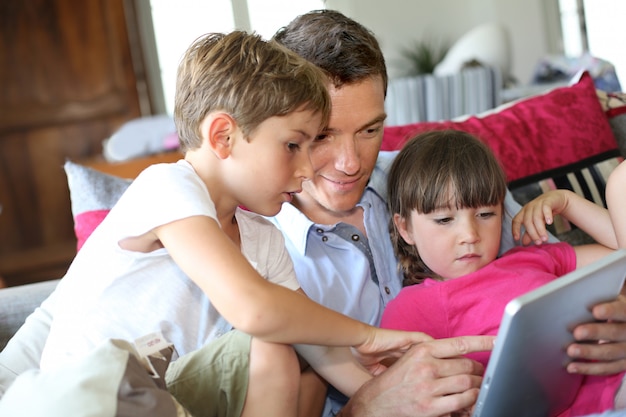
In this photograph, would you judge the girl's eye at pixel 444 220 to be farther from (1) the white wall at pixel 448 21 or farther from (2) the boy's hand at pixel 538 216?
(1) the white wall at pixel 448 21

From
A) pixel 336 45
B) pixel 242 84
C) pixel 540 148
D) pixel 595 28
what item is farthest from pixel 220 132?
pixel 595 28

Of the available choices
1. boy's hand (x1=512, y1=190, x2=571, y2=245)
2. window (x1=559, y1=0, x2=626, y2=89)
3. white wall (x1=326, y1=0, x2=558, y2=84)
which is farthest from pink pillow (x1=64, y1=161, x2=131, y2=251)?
white wall (x1=326, y1=0, x2=558, y2=84)

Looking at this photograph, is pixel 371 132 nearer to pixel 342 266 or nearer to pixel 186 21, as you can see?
pixel 342 266

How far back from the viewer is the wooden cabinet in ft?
16.8

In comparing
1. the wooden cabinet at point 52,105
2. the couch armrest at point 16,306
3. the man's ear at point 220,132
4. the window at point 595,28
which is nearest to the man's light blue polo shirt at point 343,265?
the man's ear at point 220,132

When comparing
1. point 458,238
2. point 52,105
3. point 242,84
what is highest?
point 242,84

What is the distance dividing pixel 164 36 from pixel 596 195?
415 centimetres

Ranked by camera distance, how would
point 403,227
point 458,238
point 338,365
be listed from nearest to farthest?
point 338,365 → point 458,238 → point 403,227

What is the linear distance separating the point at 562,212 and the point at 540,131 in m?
0.40

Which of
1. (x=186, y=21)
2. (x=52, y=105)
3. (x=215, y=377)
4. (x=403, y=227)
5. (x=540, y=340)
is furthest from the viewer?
(x=186, y=21)

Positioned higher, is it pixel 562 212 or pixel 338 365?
pixel 562 212

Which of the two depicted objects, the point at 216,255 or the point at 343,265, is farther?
the point at 343,265

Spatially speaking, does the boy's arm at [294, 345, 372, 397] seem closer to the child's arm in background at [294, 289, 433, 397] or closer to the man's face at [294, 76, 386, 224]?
the child's arm in background at [294, 289, 433, 397]

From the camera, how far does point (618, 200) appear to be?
150cm
